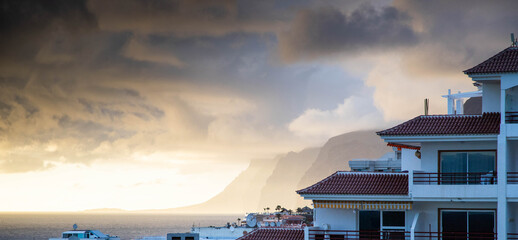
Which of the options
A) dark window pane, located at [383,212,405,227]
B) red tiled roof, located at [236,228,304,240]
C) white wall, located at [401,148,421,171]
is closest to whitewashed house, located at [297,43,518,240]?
dark window pane, located at [383,212,405,227]

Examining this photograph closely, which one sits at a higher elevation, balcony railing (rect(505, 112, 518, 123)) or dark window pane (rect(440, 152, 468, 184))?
balcony railing (rect(505, 112, 518, 123))

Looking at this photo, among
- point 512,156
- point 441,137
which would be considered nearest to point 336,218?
point 441,137

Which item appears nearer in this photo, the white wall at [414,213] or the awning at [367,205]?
the awning at [367,205]

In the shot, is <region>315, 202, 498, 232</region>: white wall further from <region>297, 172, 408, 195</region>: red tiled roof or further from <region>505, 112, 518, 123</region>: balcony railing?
<region>505, 112, 518, 123</region>: balcony railing

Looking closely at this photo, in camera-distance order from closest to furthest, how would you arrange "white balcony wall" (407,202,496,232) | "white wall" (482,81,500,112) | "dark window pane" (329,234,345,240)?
"white balcony wall" (407,202,496,232) → "white wall" (482,81,500,112) → "dark window pane" (329,234,345,240)

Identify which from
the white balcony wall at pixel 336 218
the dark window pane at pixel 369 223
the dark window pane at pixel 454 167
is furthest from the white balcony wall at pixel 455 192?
the white balcony wall at pixel 336 218

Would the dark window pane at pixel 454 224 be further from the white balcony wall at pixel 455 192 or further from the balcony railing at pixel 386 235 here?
the white balcony wall at pixel 455 192

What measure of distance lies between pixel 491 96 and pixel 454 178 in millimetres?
4719

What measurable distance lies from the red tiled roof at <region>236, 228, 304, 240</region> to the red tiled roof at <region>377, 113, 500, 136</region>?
282 inches

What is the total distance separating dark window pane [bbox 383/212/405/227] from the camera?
45.0m

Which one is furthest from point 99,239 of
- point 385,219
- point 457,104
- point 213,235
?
point 385,219

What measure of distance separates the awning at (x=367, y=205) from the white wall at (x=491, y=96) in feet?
21.4

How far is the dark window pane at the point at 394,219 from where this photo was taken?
45.0 m

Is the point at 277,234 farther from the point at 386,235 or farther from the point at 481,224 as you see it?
the point at 481,224
